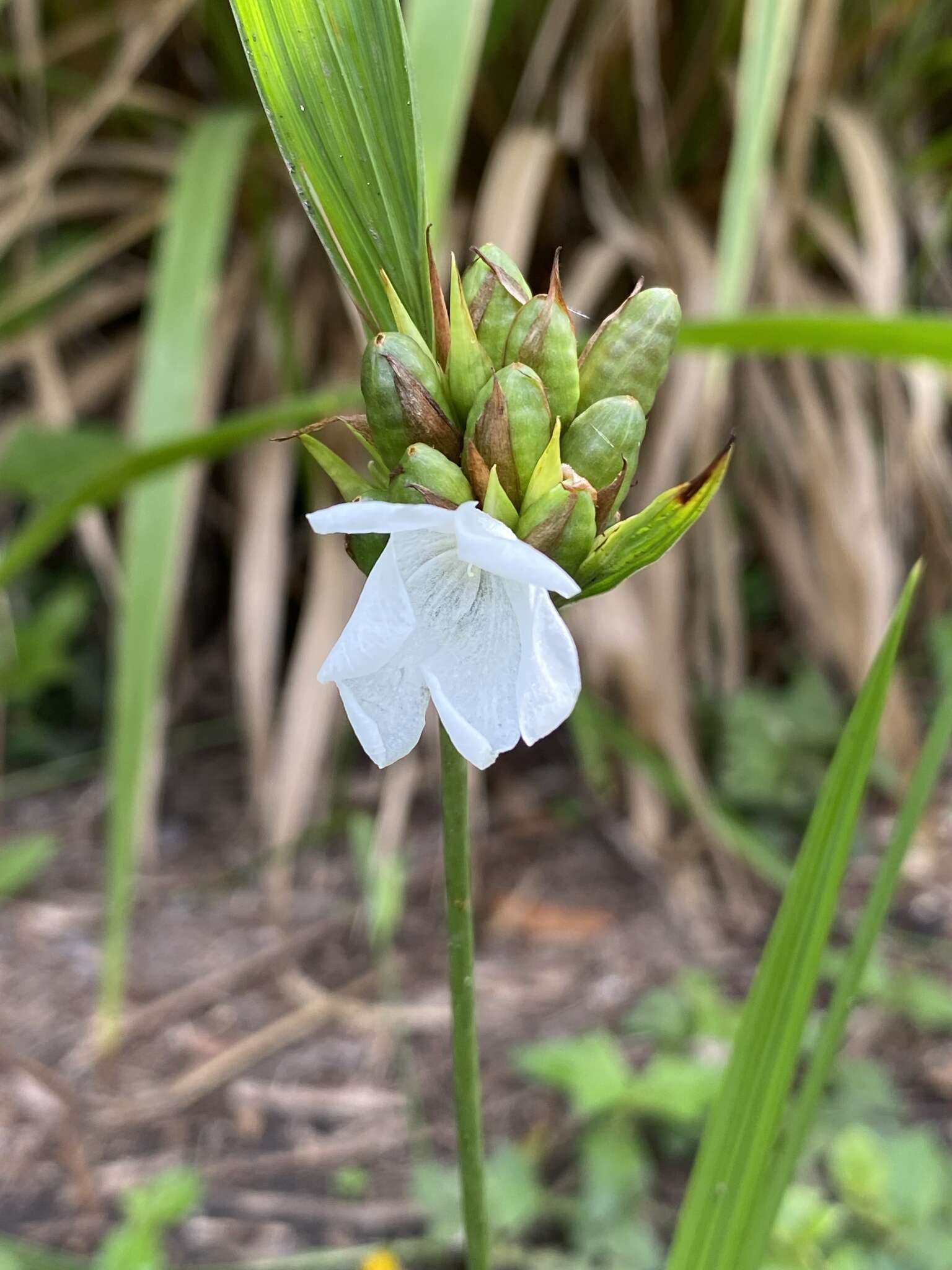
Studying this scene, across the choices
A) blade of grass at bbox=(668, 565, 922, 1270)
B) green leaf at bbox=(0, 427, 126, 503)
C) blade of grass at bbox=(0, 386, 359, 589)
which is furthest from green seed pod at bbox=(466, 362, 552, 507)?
green leaf at bbox=(0, 427, 126, 503)

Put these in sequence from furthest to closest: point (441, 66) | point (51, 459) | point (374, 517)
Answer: point (51, 459) < point (441, 66) < point (374, 517)

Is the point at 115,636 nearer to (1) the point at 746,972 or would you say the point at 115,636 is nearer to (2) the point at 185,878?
(2) the point at 185,878

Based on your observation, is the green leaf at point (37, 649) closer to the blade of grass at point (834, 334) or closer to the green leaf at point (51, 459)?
the green leaf at point (51, 459)

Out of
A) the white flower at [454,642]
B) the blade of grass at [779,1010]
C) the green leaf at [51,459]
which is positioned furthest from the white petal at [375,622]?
the green leaf at [51,459]

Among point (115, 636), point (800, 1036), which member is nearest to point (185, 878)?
point (115, 636)

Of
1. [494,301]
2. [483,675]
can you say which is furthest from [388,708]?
Result: [494,301]

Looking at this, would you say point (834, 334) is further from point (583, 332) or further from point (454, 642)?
point (583, 332)
